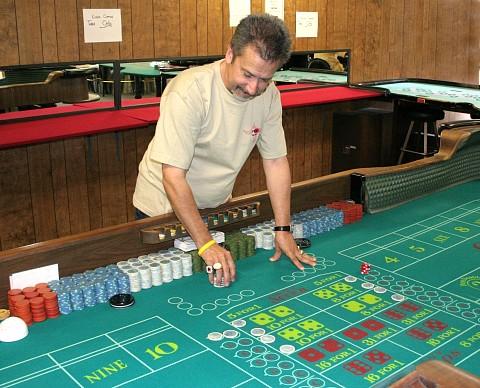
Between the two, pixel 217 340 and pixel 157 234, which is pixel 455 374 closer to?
pixel 217 340

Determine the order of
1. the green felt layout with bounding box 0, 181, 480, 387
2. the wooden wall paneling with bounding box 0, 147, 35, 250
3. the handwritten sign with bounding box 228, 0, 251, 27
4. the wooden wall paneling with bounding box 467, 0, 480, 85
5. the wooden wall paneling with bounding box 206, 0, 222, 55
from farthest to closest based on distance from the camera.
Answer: the wooden wall paneling with bounding box 467, 0, 480, 85, the handwritten sign with bounding box 228, 0, 251, 27, the wooden wall paneling with bounding box 206, 0, 222, 55, the wooden wall paneling with bounding box 0, 147, 35, 250, the green felt layout with bounding box 0, 181, 480, 387

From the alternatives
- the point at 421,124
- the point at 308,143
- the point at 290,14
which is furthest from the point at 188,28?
the point at 421,124

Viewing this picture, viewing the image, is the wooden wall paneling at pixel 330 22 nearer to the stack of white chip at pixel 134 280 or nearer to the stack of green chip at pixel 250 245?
the stack of green chip at pixel 250 245

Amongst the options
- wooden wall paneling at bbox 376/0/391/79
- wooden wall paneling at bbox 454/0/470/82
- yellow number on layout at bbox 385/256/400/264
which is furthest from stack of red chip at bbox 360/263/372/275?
wooden wall paneling at bbox 454/0/470/82

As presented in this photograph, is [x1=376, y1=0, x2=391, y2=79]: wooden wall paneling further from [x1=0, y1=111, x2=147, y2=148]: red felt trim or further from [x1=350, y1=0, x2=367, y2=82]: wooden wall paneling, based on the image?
[x1=0, y1=111, x2=147, y2=148]: red felt trim

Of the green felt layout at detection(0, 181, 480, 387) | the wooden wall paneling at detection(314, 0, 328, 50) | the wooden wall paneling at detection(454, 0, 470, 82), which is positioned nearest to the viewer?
Result: the green felt layout at detection(0, 181, 480, 387)

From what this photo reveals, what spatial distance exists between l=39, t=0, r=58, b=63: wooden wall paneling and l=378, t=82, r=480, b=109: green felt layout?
3.10m

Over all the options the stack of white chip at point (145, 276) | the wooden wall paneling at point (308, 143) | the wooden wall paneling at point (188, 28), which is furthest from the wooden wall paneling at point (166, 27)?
the stack of white chip at point (145, 276)

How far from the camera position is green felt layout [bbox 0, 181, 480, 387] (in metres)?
1.68

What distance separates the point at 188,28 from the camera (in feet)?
16.5

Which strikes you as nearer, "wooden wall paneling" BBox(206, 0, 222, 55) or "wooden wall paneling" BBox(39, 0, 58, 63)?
"wooden wall paneling" BBox(39, 0, 58, 63)

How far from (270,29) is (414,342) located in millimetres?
1066

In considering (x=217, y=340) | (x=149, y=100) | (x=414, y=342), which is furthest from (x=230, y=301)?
(x=149, y=100)

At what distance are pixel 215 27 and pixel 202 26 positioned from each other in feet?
0.45
